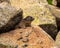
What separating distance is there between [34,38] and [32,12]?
11.5 feet

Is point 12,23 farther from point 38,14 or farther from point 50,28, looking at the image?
point 38,14

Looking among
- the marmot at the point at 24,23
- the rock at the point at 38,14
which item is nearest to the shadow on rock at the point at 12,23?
the marmot at the point at 24,23

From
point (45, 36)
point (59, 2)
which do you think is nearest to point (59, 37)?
point (45, 36)

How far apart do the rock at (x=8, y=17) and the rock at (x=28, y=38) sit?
220mm

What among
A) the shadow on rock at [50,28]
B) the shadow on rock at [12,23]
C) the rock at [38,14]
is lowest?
the shadow on rock at [50,28]

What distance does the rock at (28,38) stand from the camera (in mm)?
8067

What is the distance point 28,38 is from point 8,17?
3.37 feet

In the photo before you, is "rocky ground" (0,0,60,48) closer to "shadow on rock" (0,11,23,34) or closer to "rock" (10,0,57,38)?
"shadow on rock" (0,11,23,34)

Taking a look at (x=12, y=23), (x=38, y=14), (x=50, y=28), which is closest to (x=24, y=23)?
(x=12, y=23)

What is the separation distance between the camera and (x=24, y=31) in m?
8.84

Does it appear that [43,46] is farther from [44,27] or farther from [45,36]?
[44,27]

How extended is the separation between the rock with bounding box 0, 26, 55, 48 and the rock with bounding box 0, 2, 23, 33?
8.7 inches

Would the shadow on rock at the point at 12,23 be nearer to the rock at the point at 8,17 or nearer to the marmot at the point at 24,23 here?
the rock at the point at 8,17

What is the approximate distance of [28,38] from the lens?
336 inches
